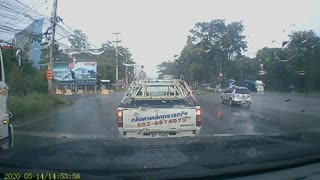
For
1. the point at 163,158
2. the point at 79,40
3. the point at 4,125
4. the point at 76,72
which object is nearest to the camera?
the point at 163,158

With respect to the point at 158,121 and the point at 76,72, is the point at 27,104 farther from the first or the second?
the point at 158,121

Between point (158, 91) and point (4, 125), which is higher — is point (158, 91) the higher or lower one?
the higher one

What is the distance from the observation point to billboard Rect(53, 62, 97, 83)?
2942 cm

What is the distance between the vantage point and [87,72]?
2962 cm

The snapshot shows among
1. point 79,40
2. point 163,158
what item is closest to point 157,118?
point 163,158

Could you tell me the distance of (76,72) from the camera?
30.2m

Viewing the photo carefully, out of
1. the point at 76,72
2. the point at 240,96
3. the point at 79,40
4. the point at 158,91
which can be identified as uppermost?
the point at 79,40

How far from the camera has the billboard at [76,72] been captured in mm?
29416

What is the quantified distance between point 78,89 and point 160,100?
88.4ft

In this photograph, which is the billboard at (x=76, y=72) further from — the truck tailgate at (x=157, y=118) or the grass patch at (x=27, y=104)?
the truck tailgate at (x=157, y=118)

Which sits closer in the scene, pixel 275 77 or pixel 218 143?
pixel 218 143

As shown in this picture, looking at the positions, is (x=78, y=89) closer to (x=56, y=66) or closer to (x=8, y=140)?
(x=56, y=66)

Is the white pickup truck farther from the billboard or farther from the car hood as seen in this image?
the billboard

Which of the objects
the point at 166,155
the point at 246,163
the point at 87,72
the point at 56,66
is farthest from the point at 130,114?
the point at 56,66
